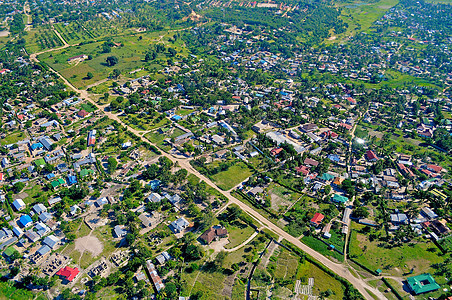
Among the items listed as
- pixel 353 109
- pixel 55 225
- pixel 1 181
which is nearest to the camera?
pixel 55 225

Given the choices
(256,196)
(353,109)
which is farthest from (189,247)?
(353,109)

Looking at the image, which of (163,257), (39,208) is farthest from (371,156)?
(39,208)

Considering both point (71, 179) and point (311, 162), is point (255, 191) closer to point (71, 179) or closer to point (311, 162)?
point (311, 162)

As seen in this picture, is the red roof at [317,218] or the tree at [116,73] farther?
the tree at [116,73]

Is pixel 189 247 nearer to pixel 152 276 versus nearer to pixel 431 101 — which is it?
pixel 152 276

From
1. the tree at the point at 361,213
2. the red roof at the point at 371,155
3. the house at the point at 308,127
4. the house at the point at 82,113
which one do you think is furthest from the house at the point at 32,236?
the red roof at the point at 371,155

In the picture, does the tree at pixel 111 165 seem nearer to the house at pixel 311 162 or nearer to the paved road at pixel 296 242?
the paved road at pixel 296 242
